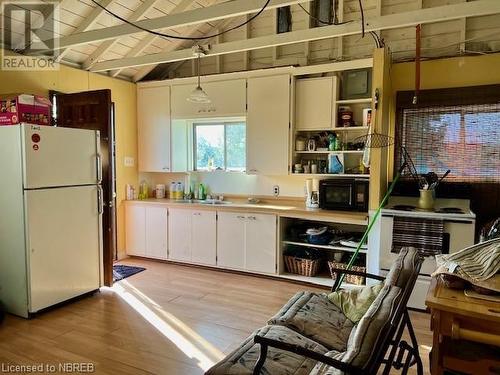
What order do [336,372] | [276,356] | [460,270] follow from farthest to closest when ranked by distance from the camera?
[276,356] < [460,270] < [336,372]

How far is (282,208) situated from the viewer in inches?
162

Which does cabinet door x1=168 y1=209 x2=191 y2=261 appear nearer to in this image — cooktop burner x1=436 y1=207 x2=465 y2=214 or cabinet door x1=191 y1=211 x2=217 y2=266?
cabinet door x1=191 y1=211 x2=217 y2=266

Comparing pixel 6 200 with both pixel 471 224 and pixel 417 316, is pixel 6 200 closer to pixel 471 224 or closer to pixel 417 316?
pixel 417 316

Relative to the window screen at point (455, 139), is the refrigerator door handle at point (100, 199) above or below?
below

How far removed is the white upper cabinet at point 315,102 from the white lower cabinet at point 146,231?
2.10 m

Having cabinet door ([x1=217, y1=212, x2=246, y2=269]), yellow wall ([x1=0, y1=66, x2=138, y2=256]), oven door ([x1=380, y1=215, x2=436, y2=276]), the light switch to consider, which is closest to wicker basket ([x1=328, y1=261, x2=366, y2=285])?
oven door ([x1=380, y1=215, x2=436, y2=276])

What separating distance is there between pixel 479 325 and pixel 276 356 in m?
0.88

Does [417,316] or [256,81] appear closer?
[417,316]

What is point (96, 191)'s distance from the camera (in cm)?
365

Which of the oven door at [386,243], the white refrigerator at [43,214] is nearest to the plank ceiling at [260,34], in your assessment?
the white refrigerator at [43,214]

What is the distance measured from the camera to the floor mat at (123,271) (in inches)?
166

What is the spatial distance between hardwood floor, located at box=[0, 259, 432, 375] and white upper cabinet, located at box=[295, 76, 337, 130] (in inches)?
72.3

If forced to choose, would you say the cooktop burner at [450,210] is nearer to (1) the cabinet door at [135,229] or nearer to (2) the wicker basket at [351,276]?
(2) the wicker basket at [351,276]

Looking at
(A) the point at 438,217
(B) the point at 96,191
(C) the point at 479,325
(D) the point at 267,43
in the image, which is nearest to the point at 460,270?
(C) the point at 479,325
